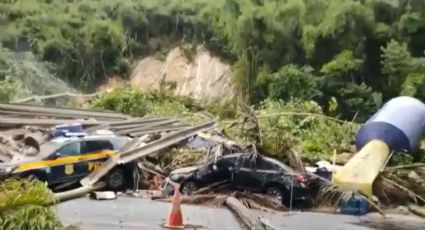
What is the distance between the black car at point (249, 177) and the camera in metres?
18.4

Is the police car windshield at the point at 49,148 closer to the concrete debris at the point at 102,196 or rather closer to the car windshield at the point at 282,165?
the concrete debris at the point at 102,196

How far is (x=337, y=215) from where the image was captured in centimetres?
1761

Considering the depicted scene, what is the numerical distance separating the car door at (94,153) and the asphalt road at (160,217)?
1465 mm

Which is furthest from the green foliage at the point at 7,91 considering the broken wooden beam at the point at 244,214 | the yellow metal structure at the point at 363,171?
the yellow metal structure at the point at 363,171

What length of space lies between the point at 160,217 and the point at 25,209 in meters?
6.49

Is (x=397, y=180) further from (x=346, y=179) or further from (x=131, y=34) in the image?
(x=131, y=34)

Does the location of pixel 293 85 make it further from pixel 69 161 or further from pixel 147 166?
pixel 69 161

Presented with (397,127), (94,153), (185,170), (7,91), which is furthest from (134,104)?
(397,127)

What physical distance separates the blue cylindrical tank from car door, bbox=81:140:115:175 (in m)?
6.70

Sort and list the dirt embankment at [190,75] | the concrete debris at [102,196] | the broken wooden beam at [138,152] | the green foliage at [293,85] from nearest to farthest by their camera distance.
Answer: the concrete debris at [102,196] < the broken wooden beam at [138,152] < the green foliage at [293,85] < the dirt embankment at [190,75]

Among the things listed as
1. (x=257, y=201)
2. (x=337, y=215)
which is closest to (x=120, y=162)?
(x=257, y=201)

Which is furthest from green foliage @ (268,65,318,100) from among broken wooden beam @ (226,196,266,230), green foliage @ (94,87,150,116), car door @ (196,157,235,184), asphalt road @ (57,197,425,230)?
broken wooden beam @ (226,196,266,230)

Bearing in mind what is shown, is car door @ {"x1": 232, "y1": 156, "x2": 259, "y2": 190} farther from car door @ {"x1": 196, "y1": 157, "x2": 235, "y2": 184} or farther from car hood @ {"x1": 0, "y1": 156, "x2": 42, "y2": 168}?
car hood @ {"x1": 0, "y1": 156, "x2": 42, "y2": 168}

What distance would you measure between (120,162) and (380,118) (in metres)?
7.05
